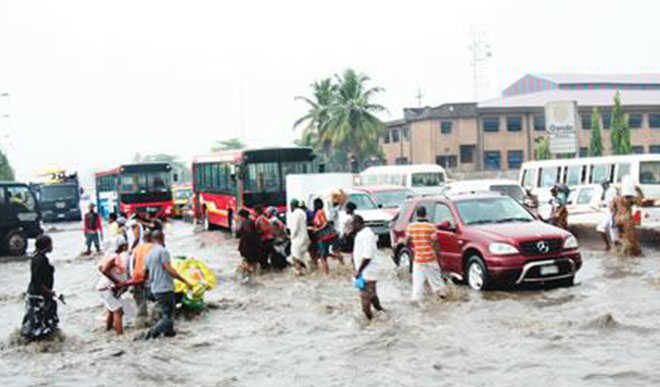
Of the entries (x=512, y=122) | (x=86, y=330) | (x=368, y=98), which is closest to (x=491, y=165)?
(x=512, y=122)

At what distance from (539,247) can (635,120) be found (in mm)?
57434

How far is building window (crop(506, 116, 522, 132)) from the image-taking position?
6316cm

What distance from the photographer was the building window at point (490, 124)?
62719 millimetres

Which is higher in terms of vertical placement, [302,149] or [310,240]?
[302,149]

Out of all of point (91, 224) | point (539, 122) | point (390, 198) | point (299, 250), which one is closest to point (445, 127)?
point (539, 122)

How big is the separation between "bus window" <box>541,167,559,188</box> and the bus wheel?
65.1ft

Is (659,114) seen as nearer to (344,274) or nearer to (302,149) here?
(302,149)

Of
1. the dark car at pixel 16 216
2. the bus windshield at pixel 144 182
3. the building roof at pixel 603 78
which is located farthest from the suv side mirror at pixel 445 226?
the building roof at pixel 603 78

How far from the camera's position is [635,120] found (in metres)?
65.0

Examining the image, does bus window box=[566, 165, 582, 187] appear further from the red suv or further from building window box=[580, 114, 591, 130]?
building window box=[580, 114, 591, 130]

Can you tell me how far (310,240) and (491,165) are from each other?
4955cm

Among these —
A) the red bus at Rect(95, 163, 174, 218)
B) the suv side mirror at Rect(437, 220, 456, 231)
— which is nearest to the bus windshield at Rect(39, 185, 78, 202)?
the red bus at Rect(95, 163, 174, 218)

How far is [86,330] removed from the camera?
12570 mm

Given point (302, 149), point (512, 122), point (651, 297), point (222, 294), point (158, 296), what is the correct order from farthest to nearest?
point (512, 122) → point (302, 149) → point (222, 294) → point (651, 297) → point (158, 296)
